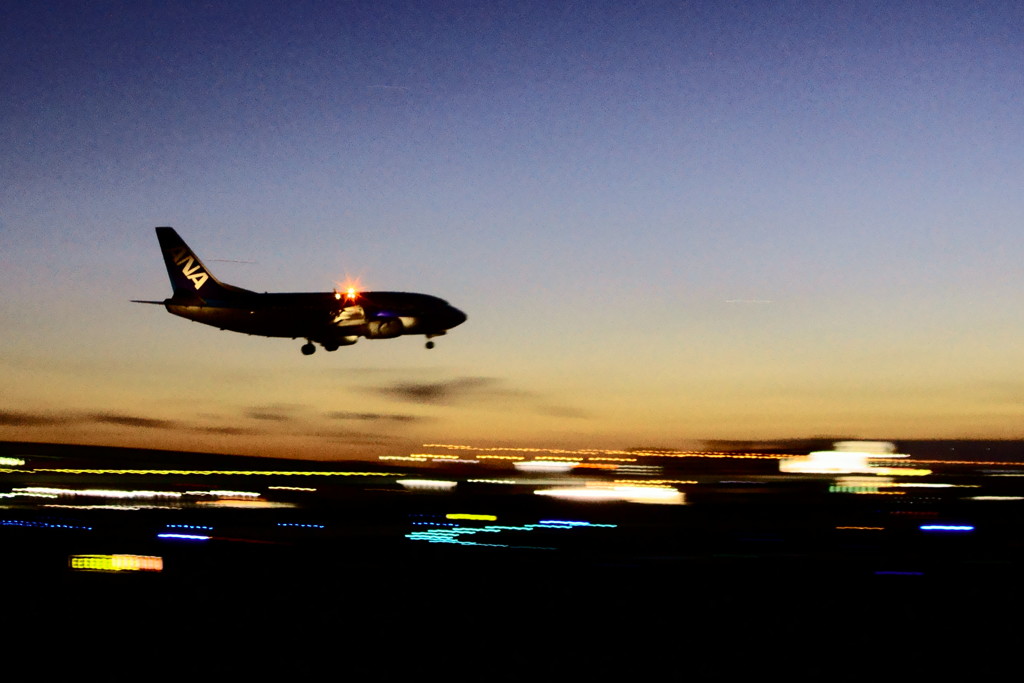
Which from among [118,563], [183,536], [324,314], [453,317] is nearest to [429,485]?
[453,317]

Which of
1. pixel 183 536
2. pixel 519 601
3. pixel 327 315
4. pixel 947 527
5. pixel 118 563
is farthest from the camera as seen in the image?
pixel 327 315

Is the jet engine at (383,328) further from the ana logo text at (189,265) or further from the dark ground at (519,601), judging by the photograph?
the dark ground at (519,601)

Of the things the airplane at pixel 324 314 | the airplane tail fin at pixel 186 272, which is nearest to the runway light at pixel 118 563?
the airplane at pixel 324 314

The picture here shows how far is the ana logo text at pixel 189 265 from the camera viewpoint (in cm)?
8447

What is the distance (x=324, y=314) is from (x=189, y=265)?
21.1 metres

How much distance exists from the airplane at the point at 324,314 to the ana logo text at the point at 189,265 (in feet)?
16.4

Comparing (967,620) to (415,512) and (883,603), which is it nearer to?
(883,603)

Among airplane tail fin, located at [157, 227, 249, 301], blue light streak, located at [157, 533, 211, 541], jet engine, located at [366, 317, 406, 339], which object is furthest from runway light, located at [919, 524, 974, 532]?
airplane tail fin, located at [157, 227, 249, 301]

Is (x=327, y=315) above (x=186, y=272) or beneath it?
beneath

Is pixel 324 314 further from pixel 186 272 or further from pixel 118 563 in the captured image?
pixel 118 563

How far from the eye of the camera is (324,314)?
70.4 metres

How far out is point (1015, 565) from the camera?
28219 millimetres

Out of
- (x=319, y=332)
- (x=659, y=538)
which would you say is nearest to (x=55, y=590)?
(x=659, y=538)

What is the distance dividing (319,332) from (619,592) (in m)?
50.6
